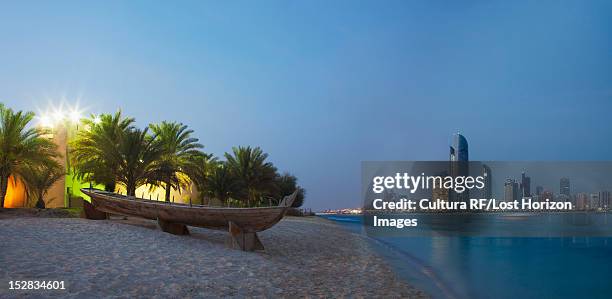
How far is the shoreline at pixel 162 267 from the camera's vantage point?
316 inches

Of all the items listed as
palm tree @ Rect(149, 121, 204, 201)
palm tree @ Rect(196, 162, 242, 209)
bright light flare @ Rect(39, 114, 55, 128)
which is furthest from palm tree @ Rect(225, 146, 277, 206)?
bright light flare @ Rect(39, 114, 55, 128)

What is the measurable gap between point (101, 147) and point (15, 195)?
7.84 meters

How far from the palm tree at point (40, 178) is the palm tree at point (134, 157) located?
3171 mm

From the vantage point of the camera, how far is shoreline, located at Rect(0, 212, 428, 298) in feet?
26.4

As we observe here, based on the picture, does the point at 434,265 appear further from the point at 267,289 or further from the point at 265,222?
the point at 267,289

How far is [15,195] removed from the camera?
28.2 m

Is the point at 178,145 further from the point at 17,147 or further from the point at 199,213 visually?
the point at 199,213

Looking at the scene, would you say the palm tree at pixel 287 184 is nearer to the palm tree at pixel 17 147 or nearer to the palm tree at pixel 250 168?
the palm tree at pixel 250 168

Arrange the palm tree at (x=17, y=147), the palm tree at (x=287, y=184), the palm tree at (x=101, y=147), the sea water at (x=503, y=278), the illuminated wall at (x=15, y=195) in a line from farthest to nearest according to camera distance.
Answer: the palm tree at (x=287, y=184)
the illuminated wall at (x=15, y=195)
the palm tree at (x=101, y=147)
the palm tree at (x=17, y=147)
the sea water at (x=503, y=278)

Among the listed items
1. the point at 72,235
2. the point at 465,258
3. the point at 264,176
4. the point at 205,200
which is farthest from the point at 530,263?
the point at 205,200

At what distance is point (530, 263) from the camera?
85.3ft

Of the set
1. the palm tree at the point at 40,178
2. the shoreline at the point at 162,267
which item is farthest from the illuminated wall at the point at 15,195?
the shoreline at the point at 162,267

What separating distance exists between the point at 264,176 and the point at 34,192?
73.9 feet

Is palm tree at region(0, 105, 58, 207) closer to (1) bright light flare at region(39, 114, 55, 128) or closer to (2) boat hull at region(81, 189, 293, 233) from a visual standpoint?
(1) bright light flare at region(39, 114, 55, 128)
